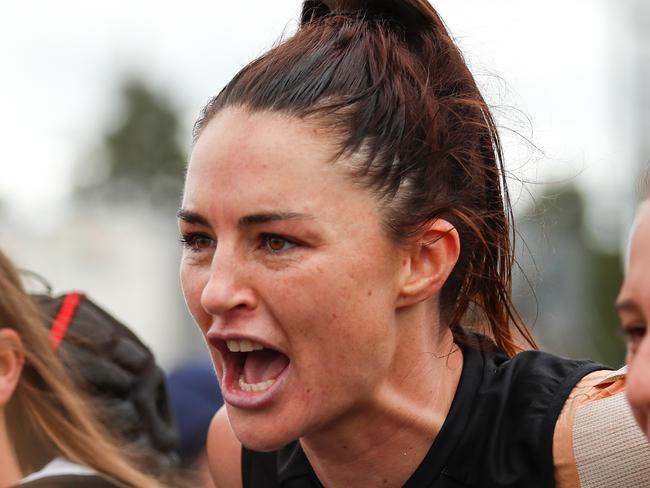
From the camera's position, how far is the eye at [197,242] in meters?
2.90

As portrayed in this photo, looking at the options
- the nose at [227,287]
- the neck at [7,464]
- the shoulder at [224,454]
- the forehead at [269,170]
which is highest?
the forehead at [269,170]

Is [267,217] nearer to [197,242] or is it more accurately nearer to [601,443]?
[197,242]

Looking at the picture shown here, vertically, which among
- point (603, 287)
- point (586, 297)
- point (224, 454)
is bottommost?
point (586, 297)

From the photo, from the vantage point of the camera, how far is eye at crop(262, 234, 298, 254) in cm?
275

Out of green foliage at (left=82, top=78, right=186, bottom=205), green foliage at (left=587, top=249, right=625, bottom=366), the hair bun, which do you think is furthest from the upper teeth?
green foliage at (left=82, top=78, right=186, bottom=205)

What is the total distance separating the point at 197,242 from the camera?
2.93 m

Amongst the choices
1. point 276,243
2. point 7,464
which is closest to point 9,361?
point 7,464

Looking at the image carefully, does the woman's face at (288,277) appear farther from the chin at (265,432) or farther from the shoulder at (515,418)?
the shoulder at (515,418)

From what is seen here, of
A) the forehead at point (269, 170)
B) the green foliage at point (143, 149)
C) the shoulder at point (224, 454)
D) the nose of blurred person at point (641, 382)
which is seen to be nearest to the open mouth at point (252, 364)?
the forehead at point (269, 170)

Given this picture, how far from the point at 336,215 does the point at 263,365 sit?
0.44m

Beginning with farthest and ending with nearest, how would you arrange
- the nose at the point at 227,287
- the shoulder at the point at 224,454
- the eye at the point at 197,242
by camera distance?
the shoulder at the point at 224,454 → the eye at the point at 197,242 → the nose at the point at 227,287

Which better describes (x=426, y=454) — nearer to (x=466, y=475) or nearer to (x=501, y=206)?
(x=466, y=475)

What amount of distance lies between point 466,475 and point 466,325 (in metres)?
0.61

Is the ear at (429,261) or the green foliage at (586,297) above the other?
the ear at (429,261)
